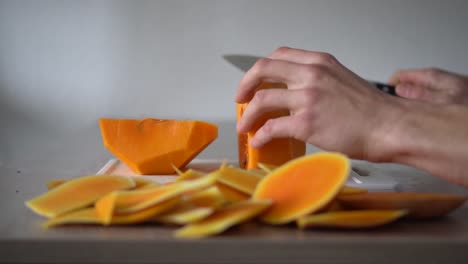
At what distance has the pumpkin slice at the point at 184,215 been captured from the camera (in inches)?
26.9

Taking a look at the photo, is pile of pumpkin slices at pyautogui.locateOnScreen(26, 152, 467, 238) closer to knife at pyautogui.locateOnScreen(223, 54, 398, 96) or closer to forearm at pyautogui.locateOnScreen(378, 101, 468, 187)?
forearm at pyautogui.locateOnScreen(378, 101, 468, 187)

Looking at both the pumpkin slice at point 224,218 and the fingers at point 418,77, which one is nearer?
the pumpkin slice at point 224,218

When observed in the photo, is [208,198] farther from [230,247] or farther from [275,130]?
[275,130]

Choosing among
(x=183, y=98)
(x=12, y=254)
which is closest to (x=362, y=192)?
(x=12, y=254)

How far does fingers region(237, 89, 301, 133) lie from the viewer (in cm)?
105

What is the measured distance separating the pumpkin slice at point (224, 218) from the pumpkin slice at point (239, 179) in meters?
0.05

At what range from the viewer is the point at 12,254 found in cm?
68

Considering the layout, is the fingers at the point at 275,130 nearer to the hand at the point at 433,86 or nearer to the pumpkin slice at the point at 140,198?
the pumpkin slice at the point at 140,198

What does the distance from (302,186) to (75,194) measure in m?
0.32

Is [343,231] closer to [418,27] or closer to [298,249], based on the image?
[298,249]

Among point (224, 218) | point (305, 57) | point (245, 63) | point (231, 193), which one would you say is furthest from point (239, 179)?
point (245, 63)

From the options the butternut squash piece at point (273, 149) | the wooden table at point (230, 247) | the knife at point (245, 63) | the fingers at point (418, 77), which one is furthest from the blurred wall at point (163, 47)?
the wooden table at point (230, 247)

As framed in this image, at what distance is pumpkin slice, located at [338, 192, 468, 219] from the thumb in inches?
24.1

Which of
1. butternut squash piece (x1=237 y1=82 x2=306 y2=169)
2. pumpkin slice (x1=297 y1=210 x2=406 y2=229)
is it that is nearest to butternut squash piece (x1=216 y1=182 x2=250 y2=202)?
pumpkin slice (x1=297 y1=210 x2=406 y2=229)
